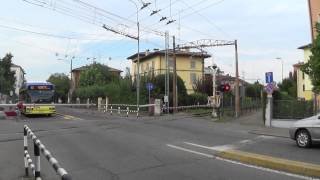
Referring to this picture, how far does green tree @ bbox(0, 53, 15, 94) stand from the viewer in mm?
97881

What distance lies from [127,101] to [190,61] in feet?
112

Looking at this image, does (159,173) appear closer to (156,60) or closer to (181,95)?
(181,95)

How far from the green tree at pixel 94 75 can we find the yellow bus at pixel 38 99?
67500 millimetres

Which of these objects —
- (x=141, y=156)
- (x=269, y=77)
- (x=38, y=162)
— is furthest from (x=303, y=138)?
(x=269, y=77)

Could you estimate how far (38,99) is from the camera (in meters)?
47.7

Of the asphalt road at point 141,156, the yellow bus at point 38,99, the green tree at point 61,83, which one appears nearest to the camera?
the asphalt road at point 141,156

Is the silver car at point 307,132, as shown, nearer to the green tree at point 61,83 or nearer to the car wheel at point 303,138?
the car wheel at point 303,138

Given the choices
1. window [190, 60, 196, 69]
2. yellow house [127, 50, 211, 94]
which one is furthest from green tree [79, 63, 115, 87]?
window [190, 60, 196, 69]

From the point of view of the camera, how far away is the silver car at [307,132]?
2009cm

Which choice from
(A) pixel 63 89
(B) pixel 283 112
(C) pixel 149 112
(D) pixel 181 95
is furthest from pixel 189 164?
(A) pixel 63 89

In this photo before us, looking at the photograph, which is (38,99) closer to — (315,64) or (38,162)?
(315,64)

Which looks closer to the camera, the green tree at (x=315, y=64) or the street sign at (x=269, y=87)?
the green tree at (x=315, y=64)

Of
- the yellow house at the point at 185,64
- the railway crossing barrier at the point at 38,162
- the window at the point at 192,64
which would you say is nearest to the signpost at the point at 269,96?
the railway crossing barrier at the point at 38,162

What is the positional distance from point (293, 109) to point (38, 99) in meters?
22.7
